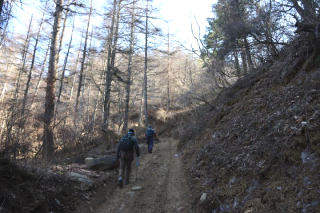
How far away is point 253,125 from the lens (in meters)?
5.51

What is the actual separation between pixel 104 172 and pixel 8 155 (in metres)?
3.34

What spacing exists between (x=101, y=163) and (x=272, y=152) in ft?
19.0

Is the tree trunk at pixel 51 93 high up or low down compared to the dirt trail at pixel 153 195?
up

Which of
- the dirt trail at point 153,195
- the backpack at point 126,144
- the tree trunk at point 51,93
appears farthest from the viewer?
the tree trunk at point 51,93

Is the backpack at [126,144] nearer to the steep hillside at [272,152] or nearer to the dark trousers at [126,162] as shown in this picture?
the dark trousers at [126,162]

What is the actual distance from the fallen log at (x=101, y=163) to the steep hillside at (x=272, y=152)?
9.97ft

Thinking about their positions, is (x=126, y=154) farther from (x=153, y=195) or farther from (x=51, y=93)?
(x=51, y=93)

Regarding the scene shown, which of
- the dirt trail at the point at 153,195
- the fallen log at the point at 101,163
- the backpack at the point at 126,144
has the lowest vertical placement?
the dirt trail at the point at 153,195

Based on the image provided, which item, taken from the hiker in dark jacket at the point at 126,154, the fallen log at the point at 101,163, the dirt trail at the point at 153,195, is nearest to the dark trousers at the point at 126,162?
the hiker in dark jacket at the point at 126,154

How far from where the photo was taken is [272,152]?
13.2ft

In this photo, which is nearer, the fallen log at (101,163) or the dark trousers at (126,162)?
the dark trousers at (126,162)

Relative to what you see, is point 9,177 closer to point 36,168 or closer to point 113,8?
point 36,168

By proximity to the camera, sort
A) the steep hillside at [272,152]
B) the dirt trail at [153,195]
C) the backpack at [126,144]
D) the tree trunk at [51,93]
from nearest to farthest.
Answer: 1. the steep hillside at [272,152]
2. the dirt trail at [153,195]
3. the backpack at [126,144]
4. the tree trunk at [51,93]

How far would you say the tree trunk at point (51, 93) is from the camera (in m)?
7.48
